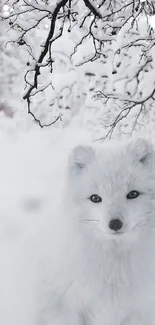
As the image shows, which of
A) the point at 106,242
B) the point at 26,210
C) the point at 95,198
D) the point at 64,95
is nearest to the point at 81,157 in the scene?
the point at 95,198

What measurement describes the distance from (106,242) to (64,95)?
27.3ft

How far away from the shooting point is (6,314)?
3041 millimetres

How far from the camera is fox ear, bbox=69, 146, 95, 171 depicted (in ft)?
8.13

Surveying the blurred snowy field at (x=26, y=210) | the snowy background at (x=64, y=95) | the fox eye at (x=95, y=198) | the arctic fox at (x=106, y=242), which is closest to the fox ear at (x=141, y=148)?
the arctic fox at (x=106, y=242)

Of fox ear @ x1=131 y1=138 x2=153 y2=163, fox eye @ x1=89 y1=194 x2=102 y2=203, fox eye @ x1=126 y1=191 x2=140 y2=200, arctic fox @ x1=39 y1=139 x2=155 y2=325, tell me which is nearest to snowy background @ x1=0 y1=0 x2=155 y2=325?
arctic fox @ x1=39 y1=139 x2=155 y2=325

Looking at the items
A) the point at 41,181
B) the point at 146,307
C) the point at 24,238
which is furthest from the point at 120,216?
the point at 41,181

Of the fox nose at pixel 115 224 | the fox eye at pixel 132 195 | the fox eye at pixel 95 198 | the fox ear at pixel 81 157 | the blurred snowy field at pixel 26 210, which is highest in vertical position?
the fox ear at pixel 81 157

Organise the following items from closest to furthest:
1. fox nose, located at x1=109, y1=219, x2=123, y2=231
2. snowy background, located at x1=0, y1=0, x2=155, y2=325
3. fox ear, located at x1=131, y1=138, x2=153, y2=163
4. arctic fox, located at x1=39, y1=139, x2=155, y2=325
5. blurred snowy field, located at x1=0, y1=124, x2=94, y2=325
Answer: fox nose, located at x1=109, y1=219, x2=123, y2=231
arctic fox, located at x1=39, y1=139, x2=155, y2=325
fox ear, located at x1=131, y1=138, x2=153, y2=163
blurred snowy field, located at x1=0, y1=124, x2=94, y2=325
snowy background, located at x1=0, y1=0, x2=155, y2=325

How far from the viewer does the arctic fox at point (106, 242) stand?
233 centimetres

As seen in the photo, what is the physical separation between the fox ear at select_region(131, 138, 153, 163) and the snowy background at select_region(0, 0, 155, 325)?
1.42 meters

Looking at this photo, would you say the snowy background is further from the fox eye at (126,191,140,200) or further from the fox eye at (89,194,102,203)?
the fox eye at (126,191,140,200)

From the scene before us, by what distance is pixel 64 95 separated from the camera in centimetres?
1058

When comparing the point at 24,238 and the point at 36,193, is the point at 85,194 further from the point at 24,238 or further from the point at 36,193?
the point at 36,193

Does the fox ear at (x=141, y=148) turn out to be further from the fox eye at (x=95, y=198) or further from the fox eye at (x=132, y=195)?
the fox eye at (x=95, y=198)
